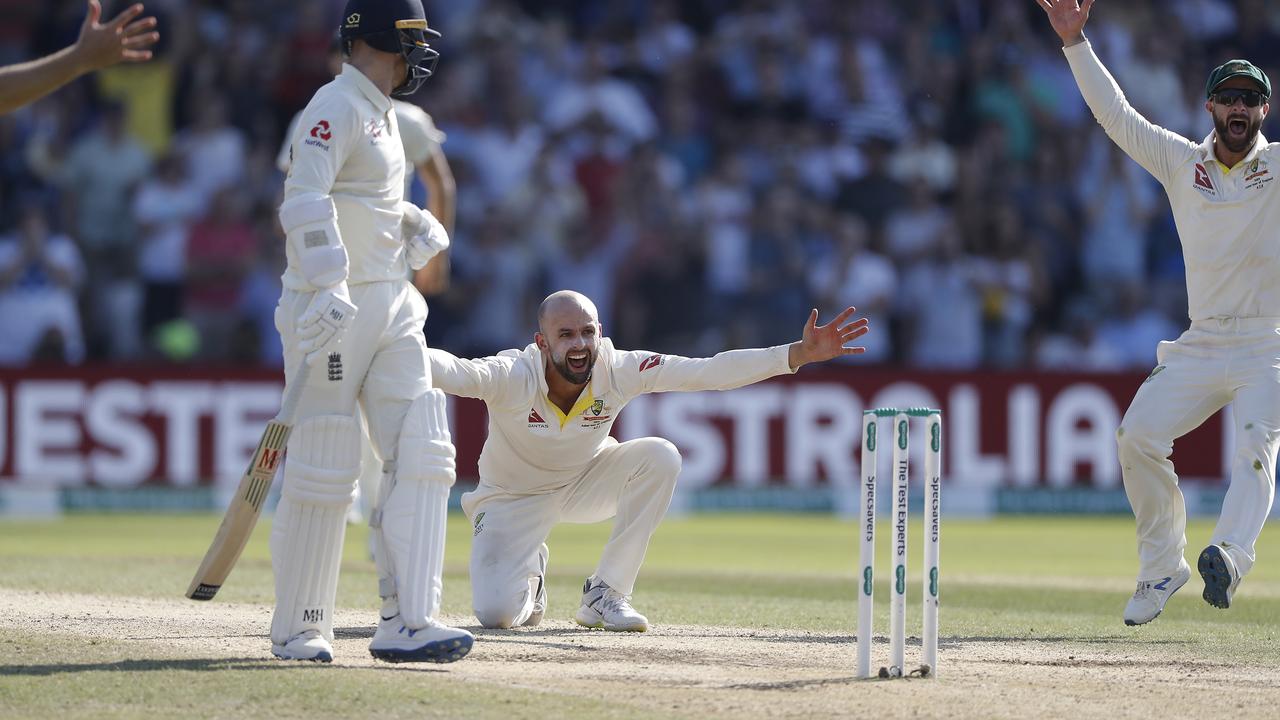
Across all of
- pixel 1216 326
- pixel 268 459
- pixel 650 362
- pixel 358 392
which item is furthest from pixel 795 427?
Answer: pixel 268 459

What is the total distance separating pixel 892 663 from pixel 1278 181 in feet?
8.98

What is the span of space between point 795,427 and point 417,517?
8.54 metres

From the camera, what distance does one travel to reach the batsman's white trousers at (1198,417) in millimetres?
6672

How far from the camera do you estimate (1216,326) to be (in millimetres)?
6867

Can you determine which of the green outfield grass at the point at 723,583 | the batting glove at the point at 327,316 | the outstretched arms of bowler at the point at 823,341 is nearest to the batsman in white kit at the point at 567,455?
the outstretched arms of bowler at the point at 823,341

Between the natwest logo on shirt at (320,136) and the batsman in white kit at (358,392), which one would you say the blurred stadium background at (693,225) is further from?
the natwest logo on shirt at (320,136)

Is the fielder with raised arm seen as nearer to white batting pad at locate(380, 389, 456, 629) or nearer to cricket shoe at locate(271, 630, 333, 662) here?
white batting pad at locate(380, 389, 456, 629)

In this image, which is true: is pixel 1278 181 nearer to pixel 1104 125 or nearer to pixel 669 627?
pixel 1104 125

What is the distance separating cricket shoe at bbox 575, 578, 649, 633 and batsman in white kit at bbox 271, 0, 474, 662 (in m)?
1.20

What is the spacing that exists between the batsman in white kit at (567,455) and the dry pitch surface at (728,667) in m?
0.22

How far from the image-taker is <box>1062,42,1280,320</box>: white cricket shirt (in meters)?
6.82

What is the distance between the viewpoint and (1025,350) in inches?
573

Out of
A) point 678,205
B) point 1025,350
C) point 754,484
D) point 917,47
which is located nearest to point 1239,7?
point 917,47

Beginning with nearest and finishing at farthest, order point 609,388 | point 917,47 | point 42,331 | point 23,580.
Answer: point 609,388 → point 23,580 → point 42,331 → point 917,47
